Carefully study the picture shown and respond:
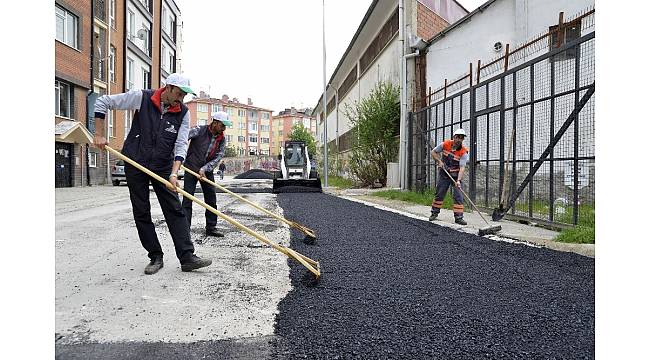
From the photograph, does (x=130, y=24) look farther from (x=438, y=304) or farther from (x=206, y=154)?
(x=438, y=304)

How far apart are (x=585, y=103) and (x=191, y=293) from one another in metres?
5.06

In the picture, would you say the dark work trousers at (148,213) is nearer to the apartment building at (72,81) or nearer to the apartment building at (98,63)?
the apartment building at (98,63)

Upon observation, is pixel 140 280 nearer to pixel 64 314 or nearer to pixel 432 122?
pixel 64 314

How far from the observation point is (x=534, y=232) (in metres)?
6.33

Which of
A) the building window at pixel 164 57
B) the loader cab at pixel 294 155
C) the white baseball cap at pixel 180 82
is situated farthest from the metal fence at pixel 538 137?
the building window at pixel 164 57

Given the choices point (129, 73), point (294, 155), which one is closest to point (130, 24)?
point (129, 73)

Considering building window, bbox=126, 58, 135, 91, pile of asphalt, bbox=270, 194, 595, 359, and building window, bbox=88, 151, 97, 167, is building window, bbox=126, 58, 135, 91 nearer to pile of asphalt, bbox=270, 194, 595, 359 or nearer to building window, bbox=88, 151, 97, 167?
building window, bbox=88, 151, 97, 167

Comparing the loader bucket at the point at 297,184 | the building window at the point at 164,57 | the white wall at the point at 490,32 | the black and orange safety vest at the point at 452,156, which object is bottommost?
the loader bucket at the point at 297,184

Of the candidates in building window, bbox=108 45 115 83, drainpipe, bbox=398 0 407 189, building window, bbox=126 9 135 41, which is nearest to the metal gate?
building window, bbox=108 45 115 83

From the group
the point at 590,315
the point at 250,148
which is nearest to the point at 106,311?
the point at 590,315

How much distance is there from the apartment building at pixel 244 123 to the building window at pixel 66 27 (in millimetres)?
54794

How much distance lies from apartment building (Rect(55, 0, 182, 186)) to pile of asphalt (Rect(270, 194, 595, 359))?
31.5 ft

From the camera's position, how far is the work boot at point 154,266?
357 centimetres

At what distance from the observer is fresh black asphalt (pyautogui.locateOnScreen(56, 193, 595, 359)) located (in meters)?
2.18
